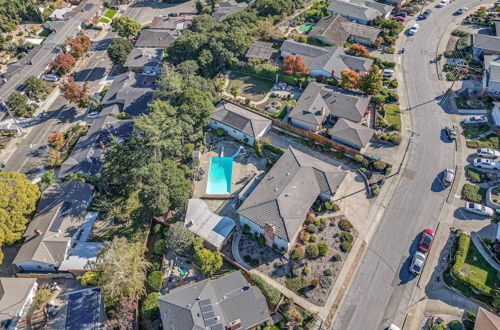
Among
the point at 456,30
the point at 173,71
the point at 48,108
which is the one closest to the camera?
the point at 173,71

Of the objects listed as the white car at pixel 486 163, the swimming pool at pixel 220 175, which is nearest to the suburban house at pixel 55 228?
the swimming pool at pixel 220 175

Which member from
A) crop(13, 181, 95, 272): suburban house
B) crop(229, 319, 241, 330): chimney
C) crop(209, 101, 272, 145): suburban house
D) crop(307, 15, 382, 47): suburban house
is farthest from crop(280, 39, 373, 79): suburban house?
crop(229, 319, 241, 330): chimney

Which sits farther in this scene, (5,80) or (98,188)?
(5,80)

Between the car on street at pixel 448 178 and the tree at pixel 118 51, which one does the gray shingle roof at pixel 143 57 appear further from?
the car on street at pixel 448 178

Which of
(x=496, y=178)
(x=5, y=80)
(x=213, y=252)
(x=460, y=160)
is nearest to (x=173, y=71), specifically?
(x=213, y=252)

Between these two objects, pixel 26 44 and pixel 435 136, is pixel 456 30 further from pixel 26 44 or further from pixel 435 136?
pixel 26 44

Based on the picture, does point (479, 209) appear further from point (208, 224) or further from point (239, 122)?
point (239, 122)

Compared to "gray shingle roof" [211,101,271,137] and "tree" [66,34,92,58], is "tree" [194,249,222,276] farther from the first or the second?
"tree" [66,34,92,58]
